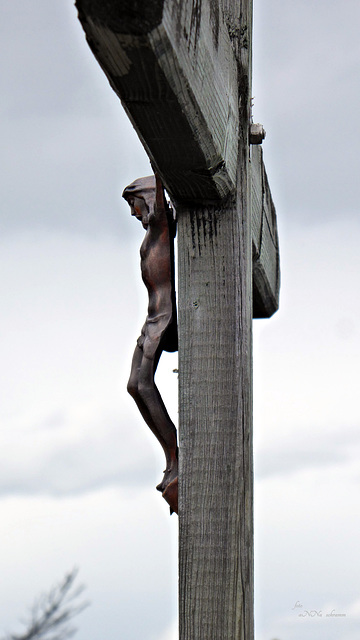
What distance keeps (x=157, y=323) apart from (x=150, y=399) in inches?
5.3

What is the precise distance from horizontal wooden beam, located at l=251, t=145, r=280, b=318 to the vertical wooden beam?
0.49 meters

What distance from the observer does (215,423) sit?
1560 mm

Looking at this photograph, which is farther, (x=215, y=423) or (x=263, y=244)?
(x=263, y=244)

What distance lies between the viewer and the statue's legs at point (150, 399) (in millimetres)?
1682

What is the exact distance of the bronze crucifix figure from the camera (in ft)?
5.56

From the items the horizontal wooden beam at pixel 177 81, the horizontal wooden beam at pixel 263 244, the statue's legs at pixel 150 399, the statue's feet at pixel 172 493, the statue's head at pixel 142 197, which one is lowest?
the statue's feet at pixel 172 493

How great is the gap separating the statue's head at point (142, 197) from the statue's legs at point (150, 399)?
0.26m

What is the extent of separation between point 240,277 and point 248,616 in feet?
1.79

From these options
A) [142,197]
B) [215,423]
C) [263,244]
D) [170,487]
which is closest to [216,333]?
[215,423]

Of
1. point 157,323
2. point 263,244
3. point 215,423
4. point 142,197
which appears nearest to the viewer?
point 215,423

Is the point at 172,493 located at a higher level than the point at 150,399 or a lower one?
lower

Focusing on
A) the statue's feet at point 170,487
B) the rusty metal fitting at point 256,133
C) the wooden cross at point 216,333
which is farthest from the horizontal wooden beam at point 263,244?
the statue's feet at point 170,487

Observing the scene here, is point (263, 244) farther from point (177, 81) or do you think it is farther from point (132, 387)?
point (177, 81)

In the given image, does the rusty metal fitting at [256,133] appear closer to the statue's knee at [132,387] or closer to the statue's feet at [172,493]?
the statue's knee at [132,387]
